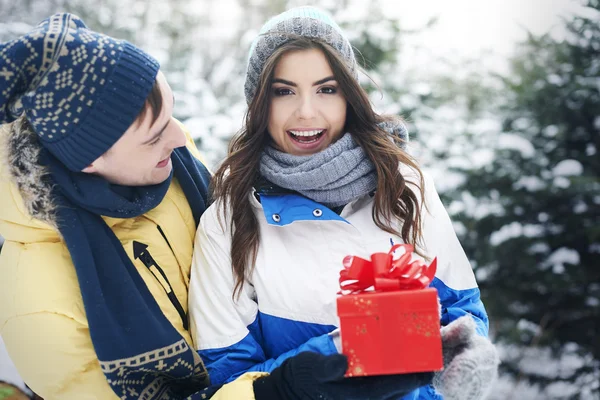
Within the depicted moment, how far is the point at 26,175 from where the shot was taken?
64.2 inches

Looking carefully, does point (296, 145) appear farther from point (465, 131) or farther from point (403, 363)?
point (465, 131)

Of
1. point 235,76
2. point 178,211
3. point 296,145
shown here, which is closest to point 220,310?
point 178,211

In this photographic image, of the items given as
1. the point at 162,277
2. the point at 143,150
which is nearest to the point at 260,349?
the point at 162,277

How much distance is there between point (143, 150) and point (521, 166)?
2743 millimetres

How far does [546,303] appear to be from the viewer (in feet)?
12.3

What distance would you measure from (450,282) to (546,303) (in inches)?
88.6

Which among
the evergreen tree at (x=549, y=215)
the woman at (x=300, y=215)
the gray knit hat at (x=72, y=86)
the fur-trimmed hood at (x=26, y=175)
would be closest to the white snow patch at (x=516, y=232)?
the evergreen tree at (x=549, y=215)

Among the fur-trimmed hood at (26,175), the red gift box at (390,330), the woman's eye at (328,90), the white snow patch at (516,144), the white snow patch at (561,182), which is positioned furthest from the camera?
the white snow patch at (516,144)

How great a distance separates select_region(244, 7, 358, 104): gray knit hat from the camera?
1822 millimetres

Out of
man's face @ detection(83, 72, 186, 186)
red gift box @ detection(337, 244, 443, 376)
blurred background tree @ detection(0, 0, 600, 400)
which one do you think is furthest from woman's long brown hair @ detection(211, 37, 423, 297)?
blurred background tree @ detection(0, 0, 600, 400)

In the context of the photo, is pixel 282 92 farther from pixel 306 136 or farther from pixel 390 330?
pixel 390 330

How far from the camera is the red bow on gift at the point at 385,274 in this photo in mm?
1400

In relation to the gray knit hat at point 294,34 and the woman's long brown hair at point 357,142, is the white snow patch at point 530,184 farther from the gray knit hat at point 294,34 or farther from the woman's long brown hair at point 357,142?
the gray knit hat at point 294,34

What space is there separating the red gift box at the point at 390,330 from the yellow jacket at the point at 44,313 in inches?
15.3
